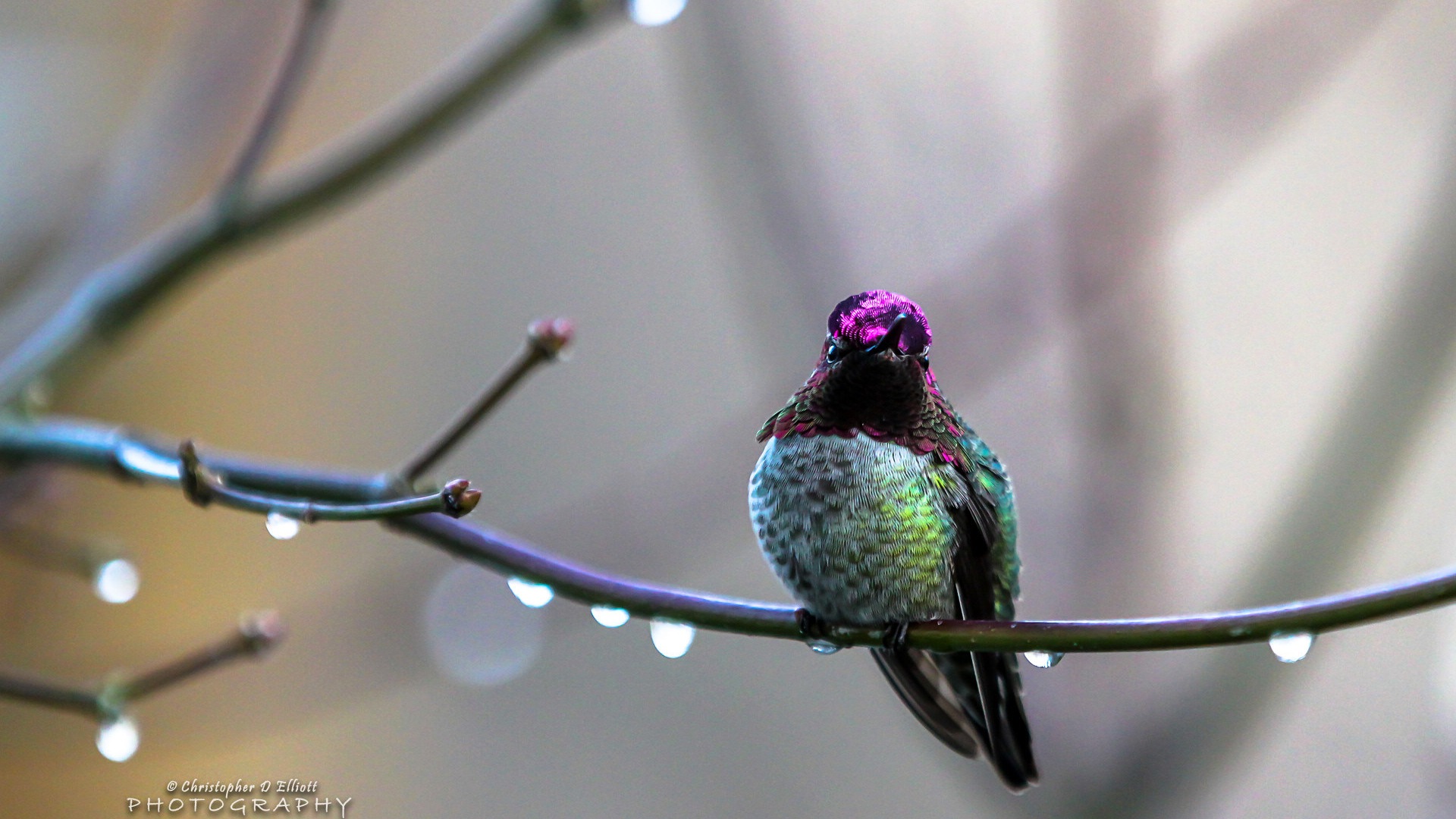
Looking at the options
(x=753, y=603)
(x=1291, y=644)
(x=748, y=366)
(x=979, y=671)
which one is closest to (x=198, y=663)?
(x=753, y=603)

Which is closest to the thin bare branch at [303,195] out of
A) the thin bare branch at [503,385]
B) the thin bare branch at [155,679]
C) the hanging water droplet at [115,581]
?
the hanging water droplet at [115,581]

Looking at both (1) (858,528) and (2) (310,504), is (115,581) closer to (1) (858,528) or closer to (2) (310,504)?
(2) (310,504)

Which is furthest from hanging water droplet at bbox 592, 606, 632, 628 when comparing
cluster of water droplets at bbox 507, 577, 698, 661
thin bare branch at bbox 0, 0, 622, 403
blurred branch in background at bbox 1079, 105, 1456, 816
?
blurred branch in background at bbox 1079, 105, 1456, 816

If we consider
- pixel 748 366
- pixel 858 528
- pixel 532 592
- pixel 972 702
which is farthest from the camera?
pixel 748 366

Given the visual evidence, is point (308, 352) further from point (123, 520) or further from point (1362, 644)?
point (1362, 644)

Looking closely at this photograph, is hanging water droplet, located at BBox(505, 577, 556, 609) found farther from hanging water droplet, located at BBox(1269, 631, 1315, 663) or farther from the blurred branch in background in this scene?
the blurred branch in background

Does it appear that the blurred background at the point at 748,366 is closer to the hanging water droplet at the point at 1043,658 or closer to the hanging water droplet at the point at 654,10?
the hanging water droplet at the point at 654,10
